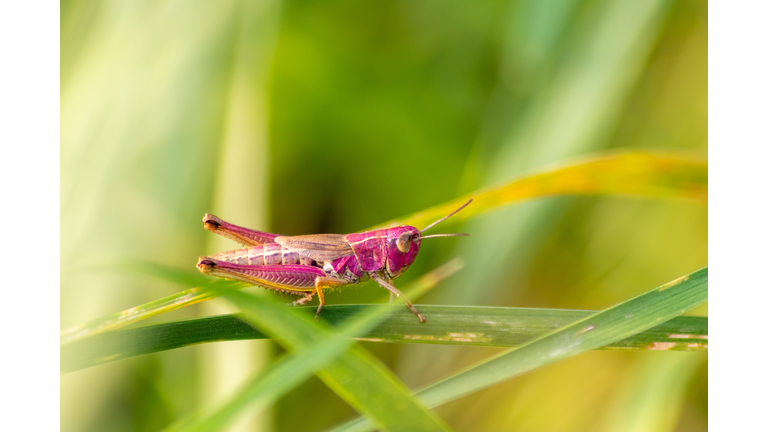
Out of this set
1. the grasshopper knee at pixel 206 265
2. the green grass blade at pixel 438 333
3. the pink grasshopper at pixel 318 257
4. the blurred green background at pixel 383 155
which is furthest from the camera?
the blurred green background at pixel 383 155

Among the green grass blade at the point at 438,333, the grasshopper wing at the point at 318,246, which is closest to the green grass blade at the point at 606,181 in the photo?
the grasshopper wing at the point at 318,246

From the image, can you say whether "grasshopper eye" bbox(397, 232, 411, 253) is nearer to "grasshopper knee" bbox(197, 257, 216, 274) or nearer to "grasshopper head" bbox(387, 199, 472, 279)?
"grasshopper head" bbox(387, 199, 472, 279)

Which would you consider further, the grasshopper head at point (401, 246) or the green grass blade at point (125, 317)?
the grasshopper head at point (401, 246)

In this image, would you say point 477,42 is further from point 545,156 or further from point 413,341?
point 413,341

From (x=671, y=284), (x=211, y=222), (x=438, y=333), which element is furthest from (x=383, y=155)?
(x=671, y=284)

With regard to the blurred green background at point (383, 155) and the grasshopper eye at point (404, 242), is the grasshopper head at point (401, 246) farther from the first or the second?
the blurred green background at point (383, 155)

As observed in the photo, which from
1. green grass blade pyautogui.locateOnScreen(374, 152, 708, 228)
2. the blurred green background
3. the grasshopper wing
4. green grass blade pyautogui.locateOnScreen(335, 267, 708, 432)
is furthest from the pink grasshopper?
green grass blade pyautogui.locateOnScreen(335, 267, 708, 432)

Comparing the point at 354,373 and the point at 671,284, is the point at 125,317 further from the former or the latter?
the point at 671,284
